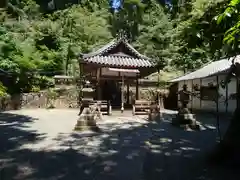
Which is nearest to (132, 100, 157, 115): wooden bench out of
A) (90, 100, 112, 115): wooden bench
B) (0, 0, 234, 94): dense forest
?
(90, 100, 112, 115): wooden bench

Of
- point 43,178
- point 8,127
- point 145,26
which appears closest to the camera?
point 43,178

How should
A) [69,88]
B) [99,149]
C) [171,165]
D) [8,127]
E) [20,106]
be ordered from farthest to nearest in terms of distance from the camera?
[69,88], [20,106], [8,127], [99,149], [171,165]

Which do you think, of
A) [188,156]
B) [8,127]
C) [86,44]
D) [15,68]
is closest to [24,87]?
[15,68]

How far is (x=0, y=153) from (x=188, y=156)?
13.1 ft

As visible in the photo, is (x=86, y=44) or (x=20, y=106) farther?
(x=86, y=44)

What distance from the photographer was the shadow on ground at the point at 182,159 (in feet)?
14.7

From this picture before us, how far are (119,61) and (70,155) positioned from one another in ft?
34.7

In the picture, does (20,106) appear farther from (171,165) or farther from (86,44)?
(171,165)

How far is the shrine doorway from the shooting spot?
1964cm

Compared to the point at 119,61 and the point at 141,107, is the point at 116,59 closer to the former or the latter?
the point at 119,61

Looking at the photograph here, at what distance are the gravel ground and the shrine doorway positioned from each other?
11.0 meters

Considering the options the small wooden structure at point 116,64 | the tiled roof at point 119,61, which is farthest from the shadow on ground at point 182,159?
the small wooden structure at point 116,64

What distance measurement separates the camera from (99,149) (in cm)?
628

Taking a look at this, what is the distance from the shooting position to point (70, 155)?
18.6 feet
